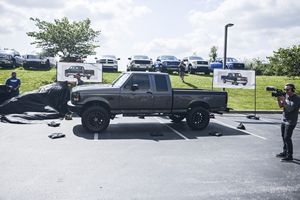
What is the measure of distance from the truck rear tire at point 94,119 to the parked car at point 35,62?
71.9 feet

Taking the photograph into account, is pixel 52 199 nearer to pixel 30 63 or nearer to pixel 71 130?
pixel 71 130

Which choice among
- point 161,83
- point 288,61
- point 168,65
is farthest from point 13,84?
point 288,61

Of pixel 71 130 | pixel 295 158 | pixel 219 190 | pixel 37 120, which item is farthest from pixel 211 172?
pixel 37 120

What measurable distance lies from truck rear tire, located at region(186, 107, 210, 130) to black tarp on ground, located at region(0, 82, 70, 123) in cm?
576

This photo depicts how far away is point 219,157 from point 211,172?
143 centimetres

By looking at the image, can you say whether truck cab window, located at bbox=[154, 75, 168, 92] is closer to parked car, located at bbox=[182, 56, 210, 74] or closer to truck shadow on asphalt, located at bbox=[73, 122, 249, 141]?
truck shadow on asphalt, located at bbox=[73, 122, 249, 141]

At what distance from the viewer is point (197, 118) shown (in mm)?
12516

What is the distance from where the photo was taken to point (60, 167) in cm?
736

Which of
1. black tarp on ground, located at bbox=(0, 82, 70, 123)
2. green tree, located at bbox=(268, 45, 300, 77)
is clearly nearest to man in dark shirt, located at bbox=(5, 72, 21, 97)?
black tarp on ground, located at bbox=(0, 82, 70, 123)

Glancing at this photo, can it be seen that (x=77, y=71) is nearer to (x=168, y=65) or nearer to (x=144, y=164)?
(x=144, y=164)

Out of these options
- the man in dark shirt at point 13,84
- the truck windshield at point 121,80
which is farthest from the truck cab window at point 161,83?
the man in dark shirt at point 13,84

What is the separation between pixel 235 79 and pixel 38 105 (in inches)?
395

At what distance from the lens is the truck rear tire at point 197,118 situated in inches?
488

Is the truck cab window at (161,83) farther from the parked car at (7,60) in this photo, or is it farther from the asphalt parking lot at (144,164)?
the parked car at (7,60)
